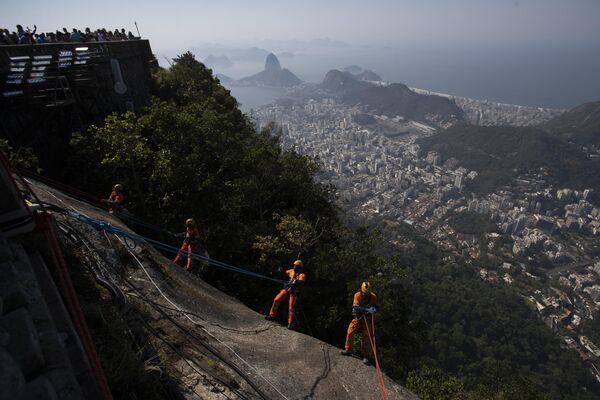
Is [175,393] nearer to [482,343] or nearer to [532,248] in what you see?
[482,343]

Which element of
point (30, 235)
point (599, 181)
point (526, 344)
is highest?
point (30, 235)

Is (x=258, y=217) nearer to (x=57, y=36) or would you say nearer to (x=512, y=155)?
(x=57, y=36)

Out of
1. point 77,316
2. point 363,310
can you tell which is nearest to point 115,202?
point 363,310

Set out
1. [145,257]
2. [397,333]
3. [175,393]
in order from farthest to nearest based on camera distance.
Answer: [397,333], [145,257], [175,393]

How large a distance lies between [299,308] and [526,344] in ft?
138

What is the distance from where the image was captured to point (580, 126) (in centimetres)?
14438

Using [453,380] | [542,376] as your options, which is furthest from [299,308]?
[542,376]

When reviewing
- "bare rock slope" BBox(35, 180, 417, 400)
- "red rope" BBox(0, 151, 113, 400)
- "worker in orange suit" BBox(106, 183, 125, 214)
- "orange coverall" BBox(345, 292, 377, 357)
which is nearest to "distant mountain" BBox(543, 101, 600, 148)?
"orange coverall" BBox(345, 292, 377, 357)

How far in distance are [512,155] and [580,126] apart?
46573 millimetres

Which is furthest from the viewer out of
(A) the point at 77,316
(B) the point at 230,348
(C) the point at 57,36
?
(C) the point at 57,36

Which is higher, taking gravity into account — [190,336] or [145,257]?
[145,257]

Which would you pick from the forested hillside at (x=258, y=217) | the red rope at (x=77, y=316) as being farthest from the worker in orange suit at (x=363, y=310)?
the red rope at (x=77, y=316)

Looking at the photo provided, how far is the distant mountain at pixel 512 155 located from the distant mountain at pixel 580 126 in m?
16.7

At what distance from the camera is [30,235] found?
3602mm
